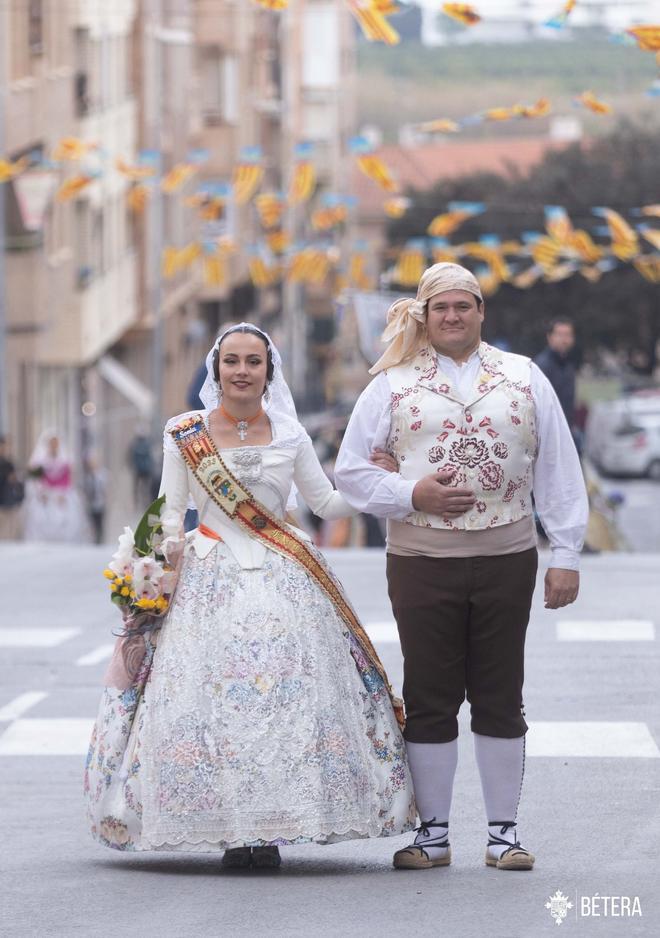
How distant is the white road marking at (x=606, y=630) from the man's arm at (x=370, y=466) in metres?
6.07

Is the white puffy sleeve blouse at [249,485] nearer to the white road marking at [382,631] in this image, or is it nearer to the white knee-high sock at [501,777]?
the white knee-high sock at [501,777]

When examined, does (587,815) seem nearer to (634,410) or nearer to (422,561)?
(422,561)

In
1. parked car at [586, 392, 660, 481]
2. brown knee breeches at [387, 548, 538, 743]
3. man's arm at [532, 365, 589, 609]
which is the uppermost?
man's arm at [532, 365, 589, 609]

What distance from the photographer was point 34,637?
544 inches

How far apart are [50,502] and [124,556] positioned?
18671 millimetres

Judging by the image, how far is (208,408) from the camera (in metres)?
7.35

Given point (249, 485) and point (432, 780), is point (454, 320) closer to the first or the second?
point (249, 485)

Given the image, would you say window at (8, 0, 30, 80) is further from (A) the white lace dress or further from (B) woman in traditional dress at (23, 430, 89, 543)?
(A) the white lace dress

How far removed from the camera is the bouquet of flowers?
699cm

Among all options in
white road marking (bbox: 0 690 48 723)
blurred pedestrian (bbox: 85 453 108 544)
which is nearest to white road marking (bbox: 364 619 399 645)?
white road marking (bbox: 0 690 48 723)

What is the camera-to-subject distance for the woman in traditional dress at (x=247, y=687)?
6770 mm

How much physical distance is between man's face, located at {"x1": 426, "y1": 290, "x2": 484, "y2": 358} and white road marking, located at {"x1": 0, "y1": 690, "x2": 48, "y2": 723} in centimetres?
443

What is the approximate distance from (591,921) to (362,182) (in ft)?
335

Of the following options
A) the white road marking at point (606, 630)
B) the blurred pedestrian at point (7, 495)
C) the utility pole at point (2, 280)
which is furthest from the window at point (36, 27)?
the white road marking at point (606, 630)
